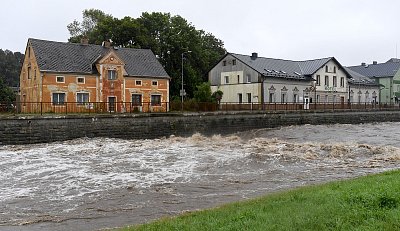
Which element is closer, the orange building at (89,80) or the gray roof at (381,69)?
the orange building at (89,80)

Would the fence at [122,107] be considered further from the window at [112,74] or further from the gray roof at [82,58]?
the gray roof at [82,58]

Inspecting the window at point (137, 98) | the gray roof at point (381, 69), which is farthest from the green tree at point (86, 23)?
the gray roof at point (381, 69)

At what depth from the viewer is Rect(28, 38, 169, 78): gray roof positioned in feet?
135

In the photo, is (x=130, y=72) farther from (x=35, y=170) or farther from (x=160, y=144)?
(x=35, y=170)

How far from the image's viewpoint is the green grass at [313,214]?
7.02 m

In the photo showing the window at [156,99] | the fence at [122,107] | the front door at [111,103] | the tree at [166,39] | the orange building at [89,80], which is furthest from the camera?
the tree at [166,39]

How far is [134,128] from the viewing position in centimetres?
3391

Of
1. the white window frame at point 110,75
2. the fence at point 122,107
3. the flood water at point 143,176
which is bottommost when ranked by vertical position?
the flood water at point 143,176

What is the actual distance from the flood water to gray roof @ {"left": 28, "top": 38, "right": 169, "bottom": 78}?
1471 cm

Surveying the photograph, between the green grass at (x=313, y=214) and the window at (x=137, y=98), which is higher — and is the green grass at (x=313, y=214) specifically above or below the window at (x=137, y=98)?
below

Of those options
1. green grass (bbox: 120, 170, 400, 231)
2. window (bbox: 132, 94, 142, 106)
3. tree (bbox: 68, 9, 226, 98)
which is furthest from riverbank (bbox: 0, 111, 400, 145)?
green grass (bbox: 120, 170, 400, 231)

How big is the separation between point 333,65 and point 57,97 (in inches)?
1629

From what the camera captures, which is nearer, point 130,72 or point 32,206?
point 32,206

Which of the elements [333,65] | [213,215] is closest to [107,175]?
[213,215]
